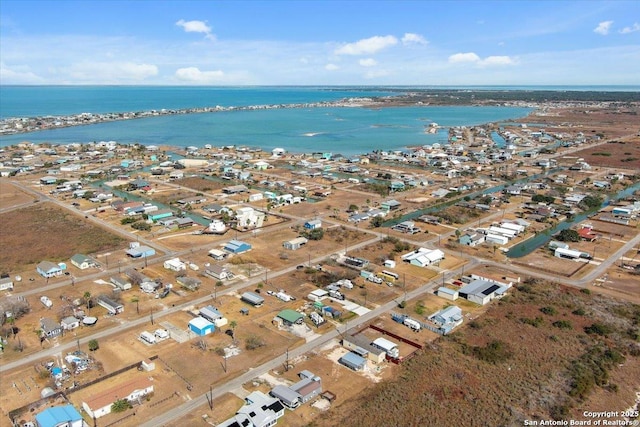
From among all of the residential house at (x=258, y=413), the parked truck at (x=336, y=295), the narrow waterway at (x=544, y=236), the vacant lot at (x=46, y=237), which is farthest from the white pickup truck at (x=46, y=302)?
the narrow waterway at (x=544, y=236)

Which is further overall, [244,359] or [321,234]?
[321,234]

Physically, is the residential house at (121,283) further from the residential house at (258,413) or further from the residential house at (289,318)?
the residential house at (258,413)

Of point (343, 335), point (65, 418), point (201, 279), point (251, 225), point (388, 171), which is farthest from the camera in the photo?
point (388, 171)

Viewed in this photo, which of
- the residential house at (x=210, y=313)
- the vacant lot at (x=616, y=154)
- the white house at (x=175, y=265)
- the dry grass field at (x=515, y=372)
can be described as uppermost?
the vacant lot at (x=616, y=154)

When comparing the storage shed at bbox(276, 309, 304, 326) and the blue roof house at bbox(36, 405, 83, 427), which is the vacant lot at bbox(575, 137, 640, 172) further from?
the blue roof house at bbox(36, 405, 83, 427)

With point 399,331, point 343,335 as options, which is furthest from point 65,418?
point 399,331

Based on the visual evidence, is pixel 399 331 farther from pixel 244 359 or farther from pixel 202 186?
pixel 202 186
